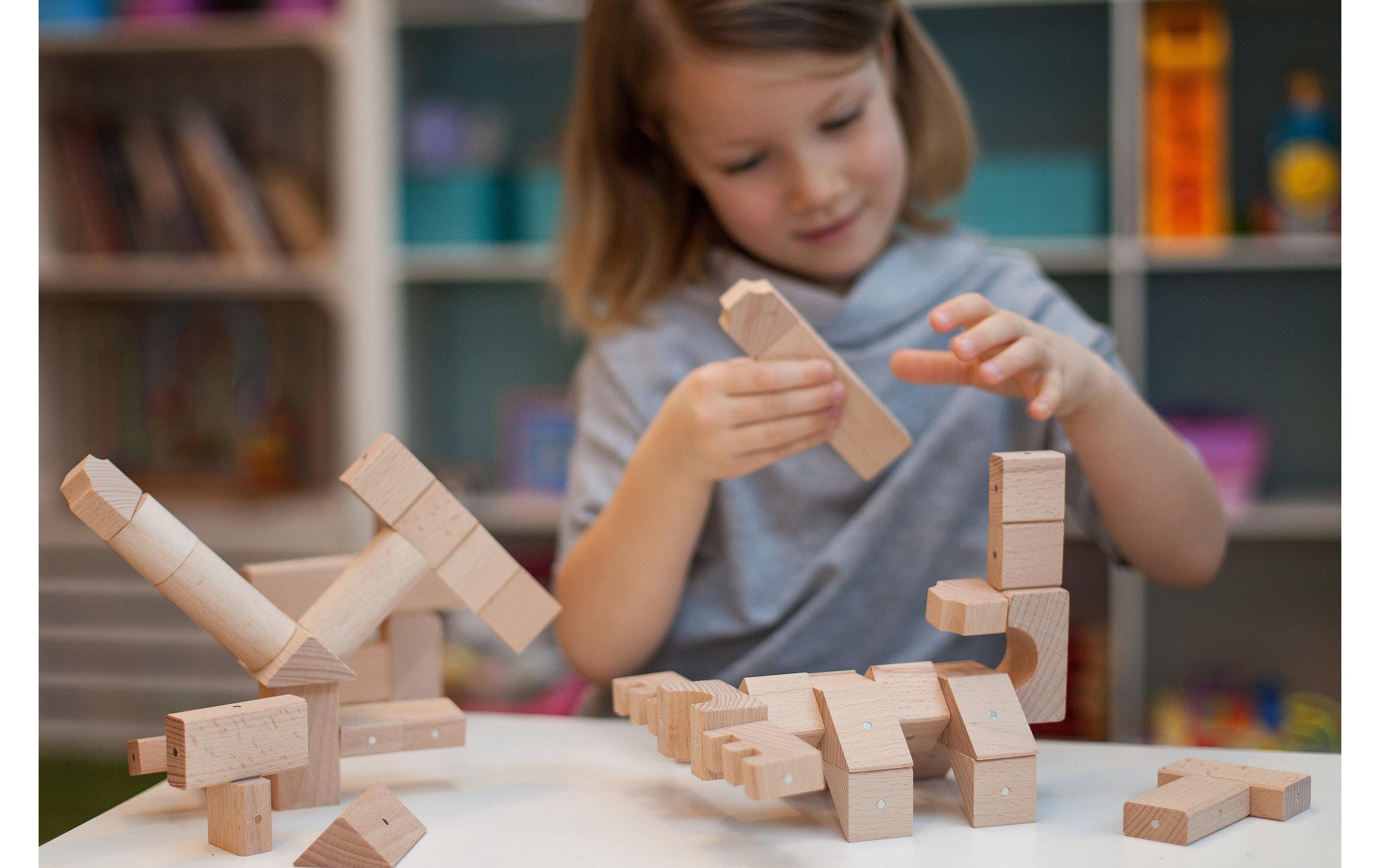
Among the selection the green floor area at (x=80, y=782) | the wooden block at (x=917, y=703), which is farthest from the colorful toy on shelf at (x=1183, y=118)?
the green floor area at (x=80, y=782)

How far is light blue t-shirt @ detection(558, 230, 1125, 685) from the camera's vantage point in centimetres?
89

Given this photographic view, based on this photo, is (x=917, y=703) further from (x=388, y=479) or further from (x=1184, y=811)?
(x=388, y=479)

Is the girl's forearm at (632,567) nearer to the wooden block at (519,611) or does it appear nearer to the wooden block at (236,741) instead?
the wooden block at (519,611)

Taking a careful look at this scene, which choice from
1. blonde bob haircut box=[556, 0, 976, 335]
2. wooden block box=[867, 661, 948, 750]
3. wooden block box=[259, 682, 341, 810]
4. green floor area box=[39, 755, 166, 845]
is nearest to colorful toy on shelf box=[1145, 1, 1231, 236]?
blonde bob haircut box=[556, 0, 976, 335]

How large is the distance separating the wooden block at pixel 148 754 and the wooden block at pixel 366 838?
0.28ft

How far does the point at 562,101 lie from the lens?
207 cm

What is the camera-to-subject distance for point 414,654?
1.99 feet

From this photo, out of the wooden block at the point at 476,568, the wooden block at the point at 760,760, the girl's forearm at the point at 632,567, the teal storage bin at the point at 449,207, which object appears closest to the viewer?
the wooden block at the point at 760,760

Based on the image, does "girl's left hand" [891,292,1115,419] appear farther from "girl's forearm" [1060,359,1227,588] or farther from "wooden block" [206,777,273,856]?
"wooden block" [206,777,273,856]

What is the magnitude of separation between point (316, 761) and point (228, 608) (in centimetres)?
9

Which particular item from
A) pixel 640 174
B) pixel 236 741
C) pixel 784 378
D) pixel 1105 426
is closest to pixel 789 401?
pixel 784 378

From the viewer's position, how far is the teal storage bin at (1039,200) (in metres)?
1.72

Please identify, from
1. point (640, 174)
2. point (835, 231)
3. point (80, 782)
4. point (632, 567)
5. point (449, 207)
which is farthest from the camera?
point (449, 207)

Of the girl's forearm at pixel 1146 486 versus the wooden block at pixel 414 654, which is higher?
the girl's forearm at pixel 1146 486
